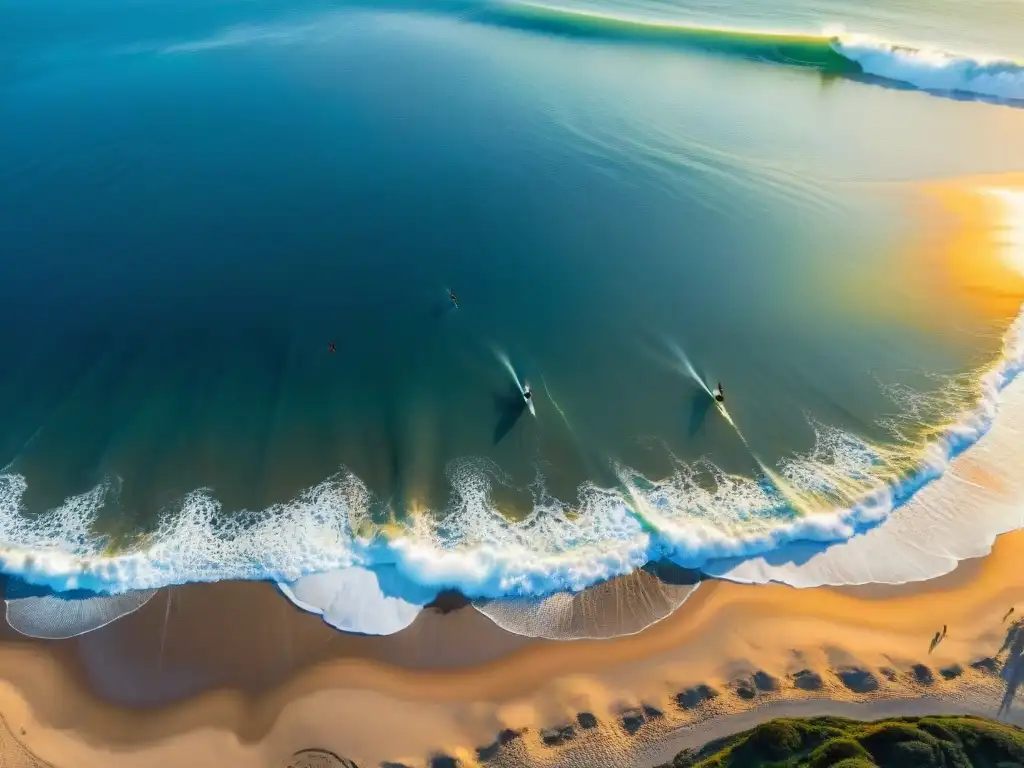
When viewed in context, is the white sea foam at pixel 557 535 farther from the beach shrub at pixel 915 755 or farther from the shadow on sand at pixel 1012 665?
the beach shrub at pixel 915 755

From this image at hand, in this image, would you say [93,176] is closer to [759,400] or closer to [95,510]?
[95,510]

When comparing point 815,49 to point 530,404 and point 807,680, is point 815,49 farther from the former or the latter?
point 807,680

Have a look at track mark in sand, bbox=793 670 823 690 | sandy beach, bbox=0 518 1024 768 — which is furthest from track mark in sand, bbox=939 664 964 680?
track mark in sand, bbox=793 670 823 690

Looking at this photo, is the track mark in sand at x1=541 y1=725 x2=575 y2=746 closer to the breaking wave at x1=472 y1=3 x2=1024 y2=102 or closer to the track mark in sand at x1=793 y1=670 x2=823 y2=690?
the track mark in sand at x1=793 y1=670 x2=823 y2=690

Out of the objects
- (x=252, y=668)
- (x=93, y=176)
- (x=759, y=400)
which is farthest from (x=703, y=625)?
(x=93, y=176)

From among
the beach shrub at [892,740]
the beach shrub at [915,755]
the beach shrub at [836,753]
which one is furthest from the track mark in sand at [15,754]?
the beach shrub at [915,755]

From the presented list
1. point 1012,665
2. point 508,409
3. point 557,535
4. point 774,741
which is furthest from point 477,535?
point 1012,665
